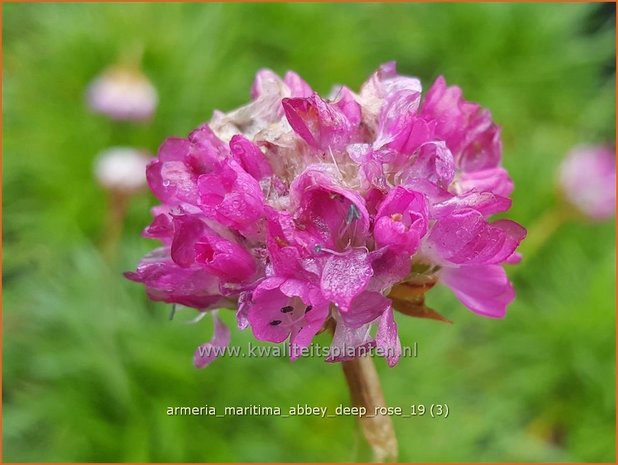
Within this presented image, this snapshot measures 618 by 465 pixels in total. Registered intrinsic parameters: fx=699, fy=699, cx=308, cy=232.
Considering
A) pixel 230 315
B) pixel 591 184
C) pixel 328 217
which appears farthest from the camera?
pixel 591 184

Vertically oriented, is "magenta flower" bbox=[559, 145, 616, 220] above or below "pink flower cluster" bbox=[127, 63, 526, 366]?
below

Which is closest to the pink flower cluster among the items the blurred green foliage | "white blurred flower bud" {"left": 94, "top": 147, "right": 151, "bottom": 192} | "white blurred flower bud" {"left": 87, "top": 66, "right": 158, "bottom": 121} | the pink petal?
the pink petal

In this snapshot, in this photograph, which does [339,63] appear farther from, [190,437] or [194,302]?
[194,302]

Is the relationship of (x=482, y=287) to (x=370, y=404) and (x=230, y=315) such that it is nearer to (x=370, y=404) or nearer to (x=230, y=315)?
(x=370, y=404)

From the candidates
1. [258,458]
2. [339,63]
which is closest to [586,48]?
[339,63]

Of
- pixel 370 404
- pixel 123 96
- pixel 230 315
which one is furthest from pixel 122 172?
pixel 370 404

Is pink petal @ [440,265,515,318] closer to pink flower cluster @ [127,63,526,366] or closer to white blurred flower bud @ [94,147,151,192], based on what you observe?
pink flower cluster @ [127,63,526,366]
